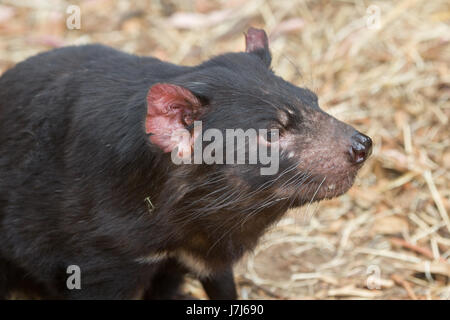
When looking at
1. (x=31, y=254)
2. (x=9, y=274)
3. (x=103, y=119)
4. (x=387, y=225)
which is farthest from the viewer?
(x=387, y=225)

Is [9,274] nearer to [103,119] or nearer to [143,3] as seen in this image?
[103,119]

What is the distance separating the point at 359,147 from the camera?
9.02 ft

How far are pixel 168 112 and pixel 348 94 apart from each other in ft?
9.33

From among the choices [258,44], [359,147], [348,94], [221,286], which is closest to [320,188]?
[359,147]

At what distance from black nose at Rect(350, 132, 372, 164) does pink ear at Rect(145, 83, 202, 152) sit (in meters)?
0.63

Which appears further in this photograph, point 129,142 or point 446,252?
point 446,252

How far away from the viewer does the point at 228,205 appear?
2.87 metres

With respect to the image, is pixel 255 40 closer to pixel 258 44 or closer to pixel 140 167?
pixel 258 44

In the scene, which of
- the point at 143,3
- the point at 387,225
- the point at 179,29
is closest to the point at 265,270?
the point at 387,225

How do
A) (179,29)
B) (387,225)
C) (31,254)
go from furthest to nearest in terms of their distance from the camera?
(179,29), (387,225), (31,254)

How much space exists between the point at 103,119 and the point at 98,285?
2.45 feet

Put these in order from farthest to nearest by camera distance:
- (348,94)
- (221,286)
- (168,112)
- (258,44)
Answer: (348,94)
(221,286)
(258,44)
(168,112)

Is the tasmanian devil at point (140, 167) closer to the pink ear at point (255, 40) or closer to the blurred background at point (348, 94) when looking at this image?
the pink ear at point (255, 40)

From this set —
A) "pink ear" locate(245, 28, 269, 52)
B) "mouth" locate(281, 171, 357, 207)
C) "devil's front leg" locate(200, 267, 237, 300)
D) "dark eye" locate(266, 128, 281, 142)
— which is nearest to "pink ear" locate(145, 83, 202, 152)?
"dark eye" locate(266, 128, 281, 142)
